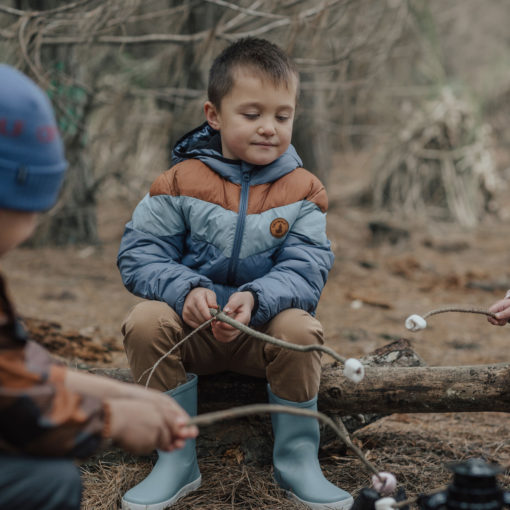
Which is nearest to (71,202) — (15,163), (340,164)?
(15,163)

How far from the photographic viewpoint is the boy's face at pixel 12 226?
143 cm

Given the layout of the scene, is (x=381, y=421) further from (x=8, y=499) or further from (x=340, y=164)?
(x=340, y=164)

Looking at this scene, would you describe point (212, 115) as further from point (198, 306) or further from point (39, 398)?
point (39, 398)

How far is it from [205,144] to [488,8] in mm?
15247

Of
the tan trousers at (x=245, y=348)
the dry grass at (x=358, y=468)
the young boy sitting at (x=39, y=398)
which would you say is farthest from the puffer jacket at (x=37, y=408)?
the dry grass at (x=358, y=468)

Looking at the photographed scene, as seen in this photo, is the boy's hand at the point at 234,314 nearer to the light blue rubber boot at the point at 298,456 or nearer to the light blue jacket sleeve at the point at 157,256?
the light blue jacket sleeve at the point at 157,256

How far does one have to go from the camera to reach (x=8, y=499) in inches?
54.5

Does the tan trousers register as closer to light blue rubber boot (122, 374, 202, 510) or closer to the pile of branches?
light blue rubber boot (122, 374, 202, 510)

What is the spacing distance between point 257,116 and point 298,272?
0.59 metres

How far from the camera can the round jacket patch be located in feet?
8.04

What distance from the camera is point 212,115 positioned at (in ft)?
8.69

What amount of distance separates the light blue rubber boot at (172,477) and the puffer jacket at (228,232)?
35 centimetres

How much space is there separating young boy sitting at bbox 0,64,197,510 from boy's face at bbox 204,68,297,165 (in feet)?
3.59

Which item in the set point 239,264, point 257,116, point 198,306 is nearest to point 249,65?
point 257,116
